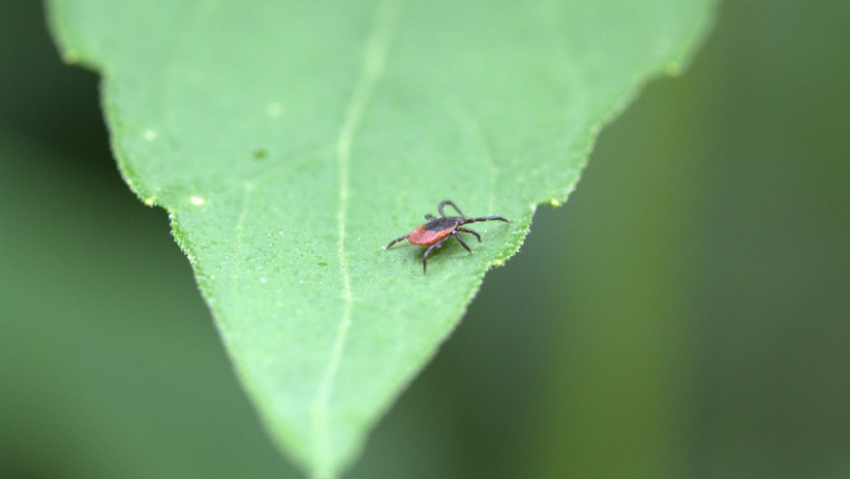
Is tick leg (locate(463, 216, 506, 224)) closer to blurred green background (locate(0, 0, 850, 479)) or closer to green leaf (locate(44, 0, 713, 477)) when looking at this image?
green leaf (locate(44, 0, 713, 477))

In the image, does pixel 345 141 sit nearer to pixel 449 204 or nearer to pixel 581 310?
pixel 449 204

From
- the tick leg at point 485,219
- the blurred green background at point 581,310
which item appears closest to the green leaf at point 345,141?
the tick leg at point 485,219

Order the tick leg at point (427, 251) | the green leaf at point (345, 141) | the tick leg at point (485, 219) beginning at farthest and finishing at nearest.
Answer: the tick leg at point (485, 219) → the tick leg at point (427, 251) → the green leaf at point (345, 141)

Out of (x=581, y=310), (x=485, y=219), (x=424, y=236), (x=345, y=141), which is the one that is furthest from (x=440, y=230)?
(x=581, y=310)

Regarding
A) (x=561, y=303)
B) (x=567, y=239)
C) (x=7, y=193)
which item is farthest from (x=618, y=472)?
(x=7, y=193)

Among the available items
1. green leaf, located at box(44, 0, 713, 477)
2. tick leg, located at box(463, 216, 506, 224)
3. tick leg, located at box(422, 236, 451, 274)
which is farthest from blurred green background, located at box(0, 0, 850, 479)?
tick leg, located at box(422, 236, 451, 274)

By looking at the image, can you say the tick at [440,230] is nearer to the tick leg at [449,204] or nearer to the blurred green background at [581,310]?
the tick leg at [449,204]

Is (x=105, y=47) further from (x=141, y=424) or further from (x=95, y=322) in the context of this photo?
(x=141, y=424)
